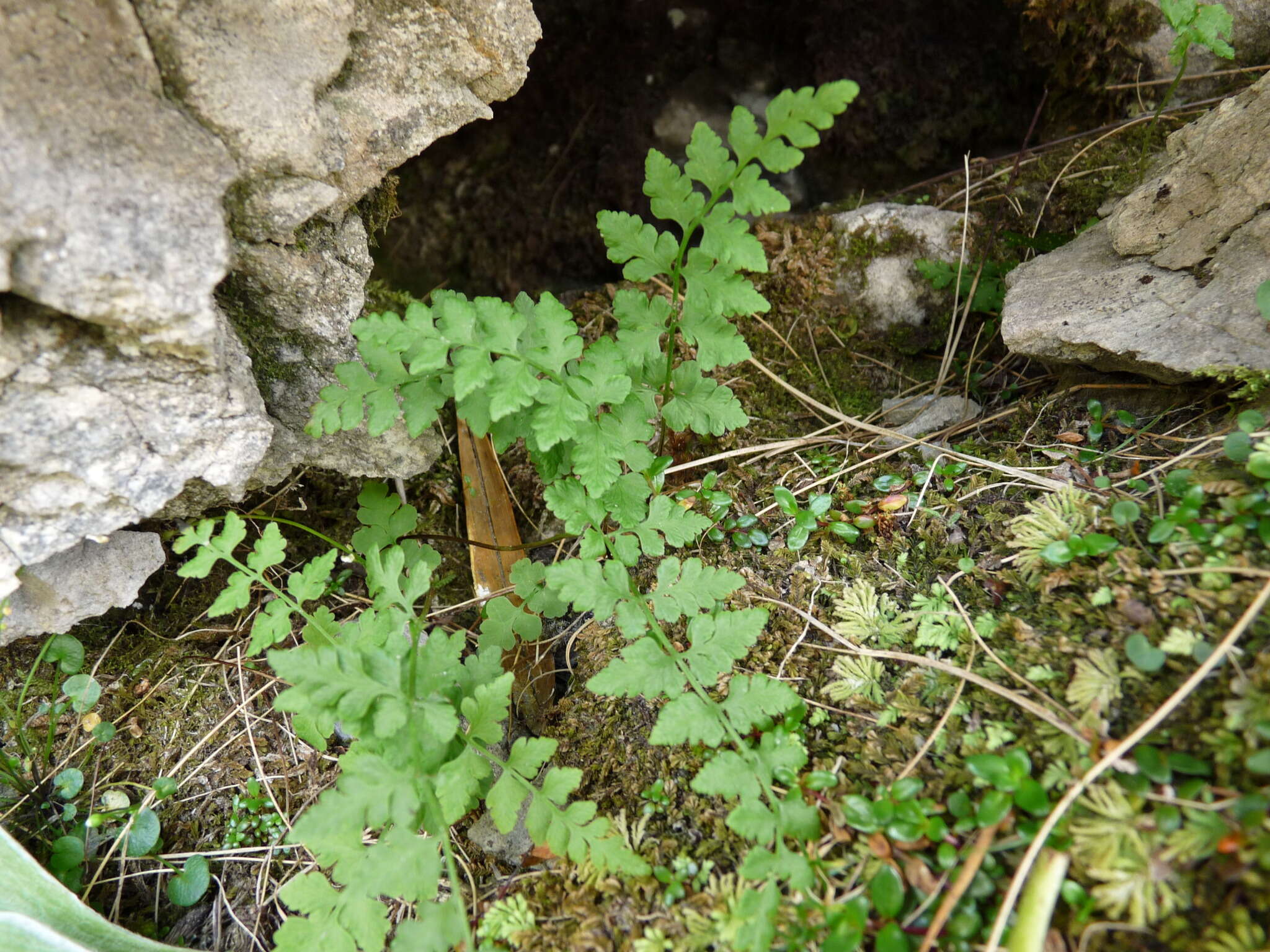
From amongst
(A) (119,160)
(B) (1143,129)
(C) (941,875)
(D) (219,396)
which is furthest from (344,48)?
(B) (1143,129)

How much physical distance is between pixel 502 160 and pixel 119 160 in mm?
2619

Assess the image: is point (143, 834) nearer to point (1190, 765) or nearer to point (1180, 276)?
point (1190, 765)

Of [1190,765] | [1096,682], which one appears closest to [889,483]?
[1096,682]

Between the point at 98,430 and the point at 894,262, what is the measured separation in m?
3.14

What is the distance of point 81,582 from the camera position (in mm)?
2506

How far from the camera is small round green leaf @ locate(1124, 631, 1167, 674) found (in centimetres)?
182

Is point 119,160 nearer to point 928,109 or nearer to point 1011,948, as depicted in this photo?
point 1011,948

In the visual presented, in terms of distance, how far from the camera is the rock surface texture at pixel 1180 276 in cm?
233

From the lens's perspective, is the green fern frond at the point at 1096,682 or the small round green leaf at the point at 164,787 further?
the small round green leaf at the point at 164,787

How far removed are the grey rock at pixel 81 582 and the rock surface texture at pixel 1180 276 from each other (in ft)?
10.5

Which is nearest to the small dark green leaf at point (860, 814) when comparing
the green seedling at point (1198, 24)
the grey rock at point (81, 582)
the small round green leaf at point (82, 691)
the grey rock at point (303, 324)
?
the grey rock at point (303, 324)

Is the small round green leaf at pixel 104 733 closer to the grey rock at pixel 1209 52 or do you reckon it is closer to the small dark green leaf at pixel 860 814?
the small dark green leaf at pixel 860 814

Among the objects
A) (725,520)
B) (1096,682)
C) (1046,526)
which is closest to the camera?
(1096,682)

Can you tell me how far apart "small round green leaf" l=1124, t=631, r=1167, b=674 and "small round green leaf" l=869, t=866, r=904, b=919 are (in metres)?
0.79
